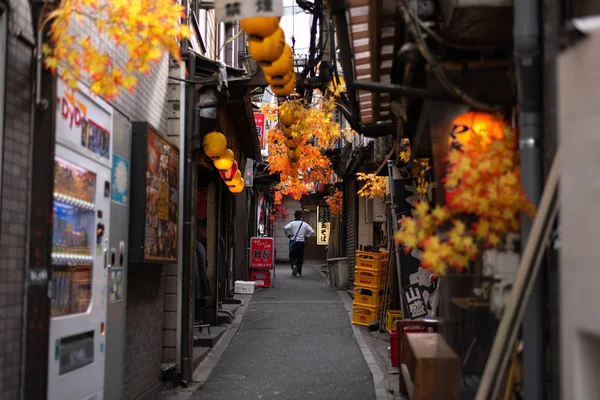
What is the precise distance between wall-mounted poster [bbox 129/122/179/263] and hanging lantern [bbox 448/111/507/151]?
3.74m

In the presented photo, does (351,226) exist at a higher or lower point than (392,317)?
higher

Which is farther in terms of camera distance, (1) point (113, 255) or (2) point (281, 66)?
(2) point (281, 66)

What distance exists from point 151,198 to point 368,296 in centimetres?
788

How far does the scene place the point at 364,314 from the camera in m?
15.0

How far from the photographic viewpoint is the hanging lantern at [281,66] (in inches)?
299

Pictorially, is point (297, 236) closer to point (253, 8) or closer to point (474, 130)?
point (253, 8)

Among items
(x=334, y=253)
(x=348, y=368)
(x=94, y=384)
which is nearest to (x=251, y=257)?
(x=334, y=253)

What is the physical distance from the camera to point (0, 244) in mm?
4848

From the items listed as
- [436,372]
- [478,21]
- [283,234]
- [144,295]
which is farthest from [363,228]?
[283,234]

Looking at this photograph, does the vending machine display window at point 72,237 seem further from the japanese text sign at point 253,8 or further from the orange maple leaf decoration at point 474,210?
the orange maple leaf decoration at point 474,210

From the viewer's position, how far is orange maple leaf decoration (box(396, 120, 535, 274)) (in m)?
4.57

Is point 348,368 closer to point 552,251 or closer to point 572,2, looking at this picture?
point 552,251

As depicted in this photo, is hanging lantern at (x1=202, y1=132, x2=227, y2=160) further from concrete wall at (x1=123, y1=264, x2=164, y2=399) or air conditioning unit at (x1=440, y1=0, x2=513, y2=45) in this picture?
air conditioning unit at (x1=440, y1=0, x2=513, y2=45)

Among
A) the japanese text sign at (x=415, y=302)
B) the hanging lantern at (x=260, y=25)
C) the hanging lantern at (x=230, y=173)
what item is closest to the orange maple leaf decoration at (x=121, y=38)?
the hanging lantern at (x=260, y=25)
